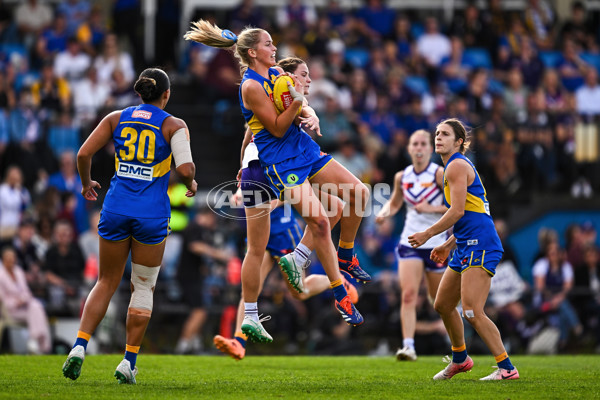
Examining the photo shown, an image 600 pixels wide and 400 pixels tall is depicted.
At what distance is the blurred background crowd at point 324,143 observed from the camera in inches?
575

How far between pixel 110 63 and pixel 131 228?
400 inches

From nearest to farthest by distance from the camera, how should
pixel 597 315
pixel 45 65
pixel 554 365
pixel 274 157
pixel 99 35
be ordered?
pixel 274 157, pixel 554 365, pixel 597 315, pixel 45 65, pixel 99 35

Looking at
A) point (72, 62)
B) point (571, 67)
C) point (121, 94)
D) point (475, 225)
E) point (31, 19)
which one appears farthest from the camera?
point (571, 67)

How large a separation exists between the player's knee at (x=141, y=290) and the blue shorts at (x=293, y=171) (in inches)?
53.0

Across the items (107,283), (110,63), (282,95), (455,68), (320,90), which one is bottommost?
(107,283)

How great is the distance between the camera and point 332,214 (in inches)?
342

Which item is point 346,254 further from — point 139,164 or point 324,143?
point 324,143

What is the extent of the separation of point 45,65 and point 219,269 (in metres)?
5.56

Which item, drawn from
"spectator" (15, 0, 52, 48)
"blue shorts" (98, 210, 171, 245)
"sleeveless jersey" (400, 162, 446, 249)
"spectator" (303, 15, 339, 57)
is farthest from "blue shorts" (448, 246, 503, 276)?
"spectator" (15, 0, 52, 48)

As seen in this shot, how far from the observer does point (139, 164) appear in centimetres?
766

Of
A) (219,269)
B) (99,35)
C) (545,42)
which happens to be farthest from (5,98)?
(545,42)

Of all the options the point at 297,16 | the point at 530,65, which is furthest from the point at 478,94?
the point at 297,16

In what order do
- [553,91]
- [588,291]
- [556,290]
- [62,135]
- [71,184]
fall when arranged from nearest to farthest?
[71,184]
[556,290]
[588,291]
[62,135]
[553,91]

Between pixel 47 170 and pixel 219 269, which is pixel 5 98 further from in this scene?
pixel 219 269
